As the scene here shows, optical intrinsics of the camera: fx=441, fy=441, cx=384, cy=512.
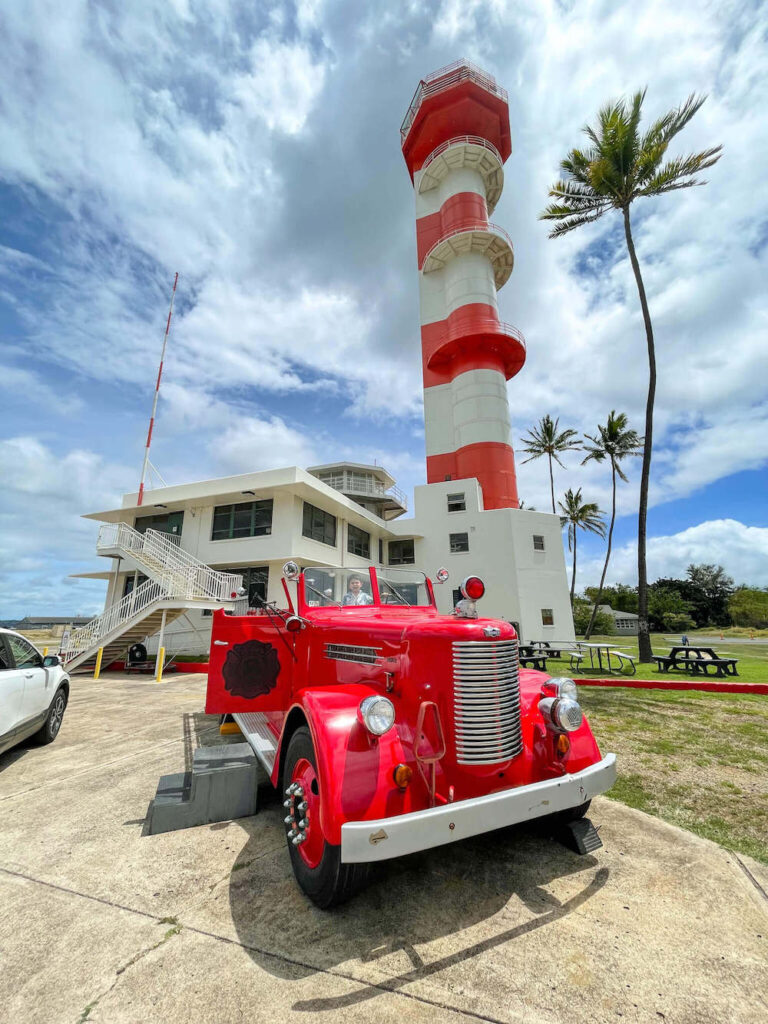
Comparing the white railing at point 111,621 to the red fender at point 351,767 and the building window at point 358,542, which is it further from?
the red fender at point 351,767

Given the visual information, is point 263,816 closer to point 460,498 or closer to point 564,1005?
point 564,1005

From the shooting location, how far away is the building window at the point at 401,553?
22472 millimetres

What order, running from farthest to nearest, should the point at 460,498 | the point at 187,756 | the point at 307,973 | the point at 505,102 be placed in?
the point at 505,102 < the point at 460,498 < the point at 187,756 < the point at 307,973

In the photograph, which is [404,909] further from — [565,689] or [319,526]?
[319,526]

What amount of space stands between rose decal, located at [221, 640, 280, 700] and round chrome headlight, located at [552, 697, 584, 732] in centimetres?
308

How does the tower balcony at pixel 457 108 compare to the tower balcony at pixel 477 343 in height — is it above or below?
above

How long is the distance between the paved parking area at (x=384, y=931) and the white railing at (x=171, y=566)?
11.4 metres

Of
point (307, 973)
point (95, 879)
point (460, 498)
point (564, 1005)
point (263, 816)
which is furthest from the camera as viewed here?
point (460, 498)

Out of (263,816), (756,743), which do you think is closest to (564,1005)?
(263,816)

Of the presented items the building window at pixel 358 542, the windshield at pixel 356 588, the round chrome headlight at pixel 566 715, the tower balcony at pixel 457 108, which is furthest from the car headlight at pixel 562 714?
the tower balcony at pixel 457 108

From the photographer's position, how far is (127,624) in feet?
45.7

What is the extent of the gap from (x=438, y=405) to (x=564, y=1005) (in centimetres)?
2413

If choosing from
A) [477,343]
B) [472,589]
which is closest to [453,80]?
[477,343]

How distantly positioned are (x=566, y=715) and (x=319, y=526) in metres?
16.5
